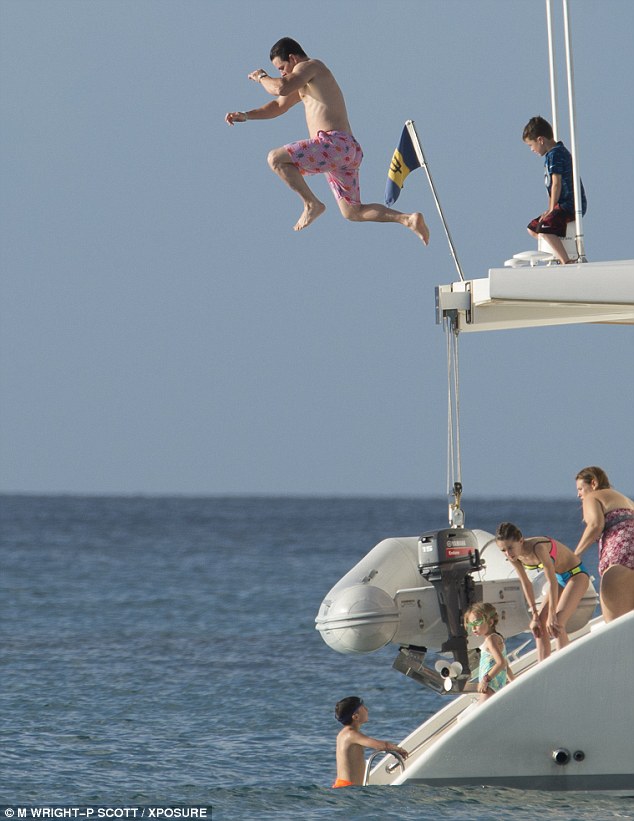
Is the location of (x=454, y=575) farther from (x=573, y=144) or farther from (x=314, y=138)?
(x=314, y=138)

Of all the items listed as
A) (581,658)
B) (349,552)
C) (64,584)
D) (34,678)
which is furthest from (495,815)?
(349,552)

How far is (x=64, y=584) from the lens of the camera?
29.1m

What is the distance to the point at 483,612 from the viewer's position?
7598mm

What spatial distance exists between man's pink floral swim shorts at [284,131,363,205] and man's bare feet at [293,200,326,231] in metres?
0.17

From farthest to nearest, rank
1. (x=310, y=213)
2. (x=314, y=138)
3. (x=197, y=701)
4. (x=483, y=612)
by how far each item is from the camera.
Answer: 1. (x=197, y=701)
2. (x=310, y=213)
3. (x=314, y=138)
4. (x=483, y=612)

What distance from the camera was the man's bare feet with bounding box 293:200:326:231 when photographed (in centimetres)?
784

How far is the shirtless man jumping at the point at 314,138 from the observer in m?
7.57

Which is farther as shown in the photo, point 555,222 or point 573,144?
point 555,222

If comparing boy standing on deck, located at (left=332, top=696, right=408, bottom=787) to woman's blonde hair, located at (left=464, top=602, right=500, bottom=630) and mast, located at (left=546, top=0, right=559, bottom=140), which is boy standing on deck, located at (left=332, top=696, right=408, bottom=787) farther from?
mast, located at (left=546, top=0, right=559, bottom=140)

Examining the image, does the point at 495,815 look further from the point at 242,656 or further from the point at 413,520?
the point at 413,520

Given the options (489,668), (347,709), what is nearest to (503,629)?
(489,668)

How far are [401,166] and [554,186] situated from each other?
1.01m

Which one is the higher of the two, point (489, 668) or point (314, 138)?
point (314, 138)

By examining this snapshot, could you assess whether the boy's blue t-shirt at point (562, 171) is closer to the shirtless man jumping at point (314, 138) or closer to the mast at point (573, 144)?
the mast at point (573, 144)
